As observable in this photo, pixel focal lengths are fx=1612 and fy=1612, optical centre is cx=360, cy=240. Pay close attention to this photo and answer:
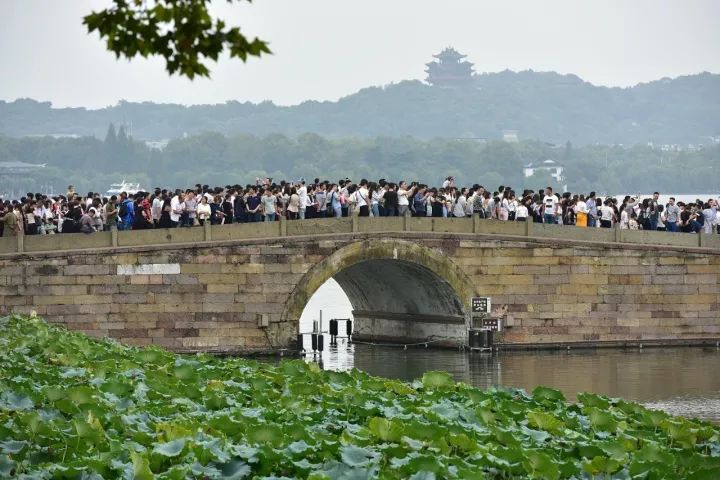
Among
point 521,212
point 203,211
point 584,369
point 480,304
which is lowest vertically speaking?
point 584,369

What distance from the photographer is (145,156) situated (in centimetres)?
12375

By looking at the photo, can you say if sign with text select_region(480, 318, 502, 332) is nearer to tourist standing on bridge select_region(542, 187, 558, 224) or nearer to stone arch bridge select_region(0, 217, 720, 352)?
stone arch bridge select_region(0, 217, 720, 352)

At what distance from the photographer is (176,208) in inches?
1438

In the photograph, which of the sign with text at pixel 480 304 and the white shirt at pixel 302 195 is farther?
the sign with text at pixel 480 304

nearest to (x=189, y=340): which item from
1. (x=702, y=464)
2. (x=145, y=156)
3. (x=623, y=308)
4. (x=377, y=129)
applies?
(x=623, y=308)

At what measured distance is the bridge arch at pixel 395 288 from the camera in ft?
122

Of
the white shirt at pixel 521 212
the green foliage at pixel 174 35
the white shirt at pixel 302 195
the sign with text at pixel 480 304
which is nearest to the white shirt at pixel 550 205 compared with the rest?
the white shirt at pixel 521 212

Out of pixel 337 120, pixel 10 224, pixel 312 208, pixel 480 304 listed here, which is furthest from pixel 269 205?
pixel 337 120

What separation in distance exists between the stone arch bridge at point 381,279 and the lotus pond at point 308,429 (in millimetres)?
14401

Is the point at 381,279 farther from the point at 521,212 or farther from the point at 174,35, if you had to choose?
the point at 174,35

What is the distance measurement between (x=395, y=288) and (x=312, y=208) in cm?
476

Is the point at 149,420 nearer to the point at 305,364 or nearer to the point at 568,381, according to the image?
the point at 305,364

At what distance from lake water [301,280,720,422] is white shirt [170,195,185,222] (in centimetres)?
483

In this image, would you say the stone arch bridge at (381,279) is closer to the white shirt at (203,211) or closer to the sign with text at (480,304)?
the sign with text at (480,304)
